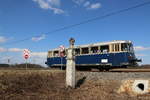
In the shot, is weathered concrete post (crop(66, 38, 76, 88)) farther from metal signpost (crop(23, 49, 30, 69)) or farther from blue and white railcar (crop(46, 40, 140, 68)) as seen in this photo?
blue and white railcar (crop(46, 40, 140, 68))

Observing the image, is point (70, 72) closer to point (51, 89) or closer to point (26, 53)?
point (51, 89)

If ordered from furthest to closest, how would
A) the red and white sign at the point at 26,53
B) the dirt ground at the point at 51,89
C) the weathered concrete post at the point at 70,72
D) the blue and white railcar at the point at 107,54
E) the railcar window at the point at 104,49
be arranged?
the railcar window at the point at 104,49
the blue and white railcar at the point at 107,54
the red and white sign at the point at 26,53
the weathered concrete post at the point at 70,72
the dirt ground at the point at 51,89

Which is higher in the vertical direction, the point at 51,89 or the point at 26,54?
the point at 26,54

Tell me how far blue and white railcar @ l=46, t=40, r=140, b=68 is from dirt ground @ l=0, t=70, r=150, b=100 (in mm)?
6350

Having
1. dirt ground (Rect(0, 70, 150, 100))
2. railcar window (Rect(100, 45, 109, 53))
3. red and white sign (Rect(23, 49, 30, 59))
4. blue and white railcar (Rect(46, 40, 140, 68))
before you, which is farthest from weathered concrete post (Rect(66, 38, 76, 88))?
railcar window (Rect(100, 45, 109, 53))

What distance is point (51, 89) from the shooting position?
1472 centimetres

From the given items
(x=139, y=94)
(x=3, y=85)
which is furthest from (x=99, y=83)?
(x=3, y=85)

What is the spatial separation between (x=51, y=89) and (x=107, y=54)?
417 inches

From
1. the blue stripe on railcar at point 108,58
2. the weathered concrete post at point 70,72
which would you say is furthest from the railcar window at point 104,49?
the weathered concrete post at point 70,72

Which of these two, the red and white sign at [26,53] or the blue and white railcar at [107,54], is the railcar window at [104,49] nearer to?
the blue and white railcar at [107,54]

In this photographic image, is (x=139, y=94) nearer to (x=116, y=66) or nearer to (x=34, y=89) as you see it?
(x=34, y=89)

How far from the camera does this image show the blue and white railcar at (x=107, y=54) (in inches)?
899

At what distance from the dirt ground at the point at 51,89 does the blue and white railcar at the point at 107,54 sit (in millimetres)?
6350

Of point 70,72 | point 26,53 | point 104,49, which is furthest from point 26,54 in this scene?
point 104,49
